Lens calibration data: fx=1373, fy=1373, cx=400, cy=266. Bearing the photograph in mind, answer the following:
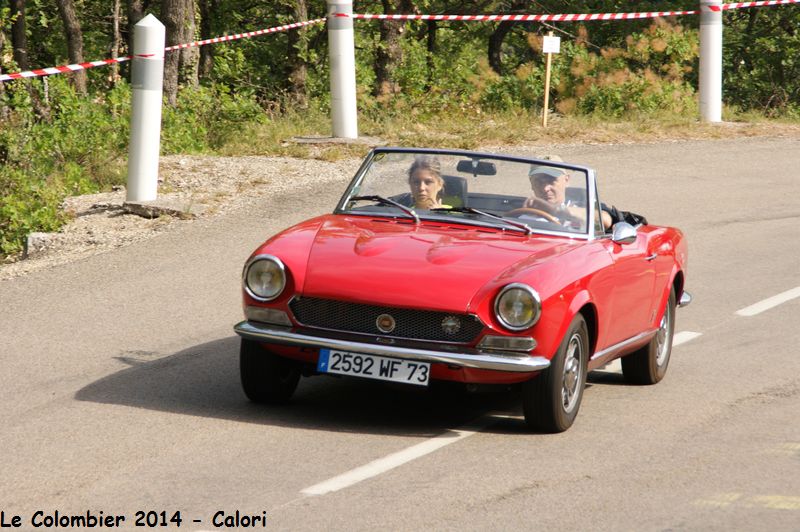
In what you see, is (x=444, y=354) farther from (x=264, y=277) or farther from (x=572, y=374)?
(x=264, y=277)

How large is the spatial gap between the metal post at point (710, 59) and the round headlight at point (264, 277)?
50.7 feet

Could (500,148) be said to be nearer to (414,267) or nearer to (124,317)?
(124,317)

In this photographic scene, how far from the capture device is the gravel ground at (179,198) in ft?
41.3

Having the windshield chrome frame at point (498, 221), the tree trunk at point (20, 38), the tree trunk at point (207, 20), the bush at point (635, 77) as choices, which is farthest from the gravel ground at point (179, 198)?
the tree trunk at point (207, 20)

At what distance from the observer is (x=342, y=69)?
18.2 m

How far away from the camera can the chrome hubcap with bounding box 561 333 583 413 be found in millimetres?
7135

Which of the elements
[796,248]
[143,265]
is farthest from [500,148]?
[143,265]

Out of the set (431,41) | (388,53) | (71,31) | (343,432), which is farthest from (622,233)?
(431,41)

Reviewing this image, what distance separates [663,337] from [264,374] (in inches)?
113

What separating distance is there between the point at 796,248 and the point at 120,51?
104 ft

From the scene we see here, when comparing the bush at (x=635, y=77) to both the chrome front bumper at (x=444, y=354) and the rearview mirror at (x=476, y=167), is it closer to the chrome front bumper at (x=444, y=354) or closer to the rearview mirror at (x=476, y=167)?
the rearview mirror at (x=476, y=167)

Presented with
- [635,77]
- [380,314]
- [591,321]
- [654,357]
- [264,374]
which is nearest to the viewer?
[380,314]

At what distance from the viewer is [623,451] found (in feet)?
22.1

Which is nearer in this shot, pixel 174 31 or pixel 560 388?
pixel 560 388
